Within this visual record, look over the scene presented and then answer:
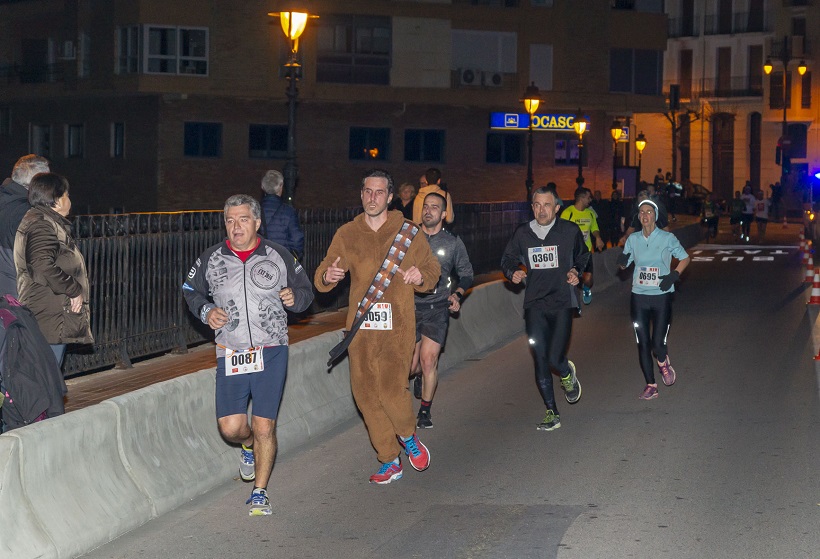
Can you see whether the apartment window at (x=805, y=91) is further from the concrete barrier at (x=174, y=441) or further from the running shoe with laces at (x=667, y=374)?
the concrete barrier at (x=174, y=441)

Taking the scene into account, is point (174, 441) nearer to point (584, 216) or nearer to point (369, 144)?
point (584, 216)

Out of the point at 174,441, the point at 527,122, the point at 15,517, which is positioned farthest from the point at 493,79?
the point at 15,517

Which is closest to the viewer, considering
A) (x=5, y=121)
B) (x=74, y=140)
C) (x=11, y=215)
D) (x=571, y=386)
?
(x=11, y=215)

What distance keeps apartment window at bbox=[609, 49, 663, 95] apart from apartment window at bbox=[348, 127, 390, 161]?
971 cm

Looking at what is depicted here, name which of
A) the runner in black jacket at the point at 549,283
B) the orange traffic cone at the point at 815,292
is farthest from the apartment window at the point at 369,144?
the runner in black jacket at the point at 549,283

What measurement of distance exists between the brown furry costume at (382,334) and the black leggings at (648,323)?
4053mm

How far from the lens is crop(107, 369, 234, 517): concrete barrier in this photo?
Answer: 7777 mm

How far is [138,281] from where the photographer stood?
12688 millimetres

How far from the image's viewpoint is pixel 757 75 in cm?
8288

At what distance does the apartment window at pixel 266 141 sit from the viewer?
156 feet

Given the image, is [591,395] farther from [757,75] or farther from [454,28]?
[757,75]

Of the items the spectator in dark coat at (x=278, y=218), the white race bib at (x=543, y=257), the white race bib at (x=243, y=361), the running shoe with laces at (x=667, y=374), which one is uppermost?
the spectator in dark coat at (x=278, y=218)

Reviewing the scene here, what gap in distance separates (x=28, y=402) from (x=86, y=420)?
1.13 feet

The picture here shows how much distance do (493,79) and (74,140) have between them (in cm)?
1599
